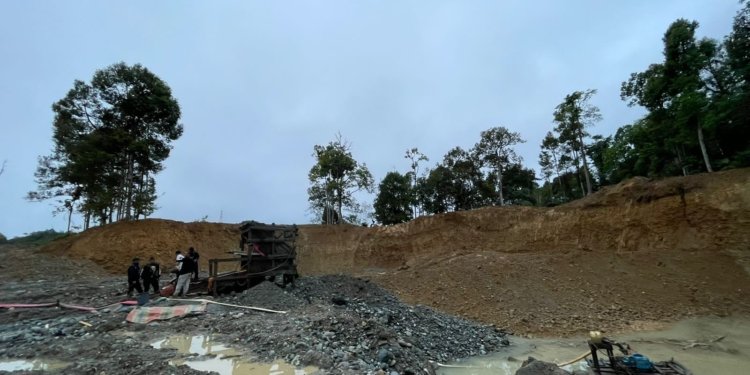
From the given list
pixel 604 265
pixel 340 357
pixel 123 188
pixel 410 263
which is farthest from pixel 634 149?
pixel 123 188

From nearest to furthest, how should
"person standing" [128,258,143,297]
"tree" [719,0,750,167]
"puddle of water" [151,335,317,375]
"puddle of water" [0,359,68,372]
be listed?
"puddle of water" [0,359,68,372], "puddle of water" [151,335,317,375], "person standing" [128,258,143,297], "tree" [719,0,750,167]

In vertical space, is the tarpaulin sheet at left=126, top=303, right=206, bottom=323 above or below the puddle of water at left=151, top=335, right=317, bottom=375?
above

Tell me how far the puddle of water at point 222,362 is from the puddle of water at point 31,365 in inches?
58.5

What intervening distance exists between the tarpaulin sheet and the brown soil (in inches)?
386

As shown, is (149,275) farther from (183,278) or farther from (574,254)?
(574,254)

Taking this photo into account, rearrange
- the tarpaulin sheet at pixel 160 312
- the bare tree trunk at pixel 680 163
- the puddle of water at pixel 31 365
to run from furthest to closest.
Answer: the bare tree trunk at pixel 680 163 → the tarpaulin sheet at pixel 160 312 → the puddle of water at pixel 31 365

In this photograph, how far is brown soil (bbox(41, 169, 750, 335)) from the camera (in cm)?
1378

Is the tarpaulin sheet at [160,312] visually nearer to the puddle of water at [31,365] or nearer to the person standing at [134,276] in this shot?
the puddle of water at [31,365]

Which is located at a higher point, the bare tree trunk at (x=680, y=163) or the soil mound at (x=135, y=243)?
the bare tree trunk at (x=680, y=163)

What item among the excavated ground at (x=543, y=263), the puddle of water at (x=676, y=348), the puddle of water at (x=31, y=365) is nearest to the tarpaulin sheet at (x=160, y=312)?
the excavated ground at (x=543, y=263)

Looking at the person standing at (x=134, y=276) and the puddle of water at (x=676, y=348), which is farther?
the person standing at (x=134, y=276)

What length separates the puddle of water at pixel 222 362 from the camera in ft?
20.0

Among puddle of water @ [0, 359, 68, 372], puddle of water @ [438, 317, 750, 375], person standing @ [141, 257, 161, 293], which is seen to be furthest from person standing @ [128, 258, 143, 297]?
puddle of water @ [438, 317, 750, 375]

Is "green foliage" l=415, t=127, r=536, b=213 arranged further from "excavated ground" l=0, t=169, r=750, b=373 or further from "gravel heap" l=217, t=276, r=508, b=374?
"gravel heap" l=217, t=276, r=508, b=374
